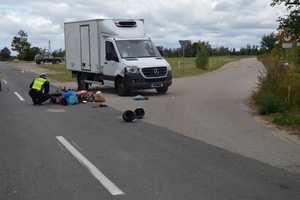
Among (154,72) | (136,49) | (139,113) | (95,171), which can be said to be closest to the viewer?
(95,171)

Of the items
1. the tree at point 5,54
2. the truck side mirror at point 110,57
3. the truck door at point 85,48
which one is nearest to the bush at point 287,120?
the truck side mirror at point 110,57

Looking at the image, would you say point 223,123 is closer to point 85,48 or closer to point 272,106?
point 272,106

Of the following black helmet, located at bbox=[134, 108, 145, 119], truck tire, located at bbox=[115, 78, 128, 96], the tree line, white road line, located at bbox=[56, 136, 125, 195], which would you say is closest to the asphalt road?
white road line, located at bbox=[56, 136, 125, 195]

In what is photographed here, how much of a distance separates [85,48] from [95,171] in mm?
14544

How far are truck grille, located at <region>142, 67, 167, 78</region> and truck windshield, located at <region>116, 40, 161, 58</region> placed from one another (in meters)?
1.01

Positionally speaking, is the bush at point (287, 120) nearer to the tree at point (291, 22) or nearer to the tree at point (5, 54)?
the tree at point (291, 22)

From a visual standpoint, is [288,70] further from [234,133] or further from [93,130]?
[93,130]

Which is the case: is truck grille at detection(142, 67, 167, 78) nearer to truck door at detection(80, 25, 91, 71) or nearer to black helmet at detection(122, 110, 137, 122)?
truck door at detection(80, 25, 91, 71)

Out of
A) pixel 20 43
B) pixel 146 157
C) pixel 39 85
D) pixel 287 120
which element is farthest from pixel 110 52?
pixel 20 43

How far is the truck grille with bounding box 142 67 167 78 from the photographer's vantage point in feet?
57.9

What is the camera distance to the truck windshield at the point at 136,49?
18266mm

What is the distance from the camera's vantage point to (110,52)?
18625mm

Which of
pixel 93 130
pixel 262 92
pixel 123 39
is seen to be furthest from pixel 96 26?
pixel 93 130

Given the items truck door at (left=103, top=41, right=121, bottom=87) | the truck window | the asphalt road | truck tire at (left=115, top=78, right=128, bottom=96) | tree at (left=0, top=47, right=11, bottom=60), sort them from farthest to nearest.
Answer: tree at (left=0, top=47, right=11, bottom=60) < the truck window < truck door at (left=103, top=41, right=121, bottom=87) < truck tire at (left=115, top=78, right=128, bottom=96) < the asphalt road
